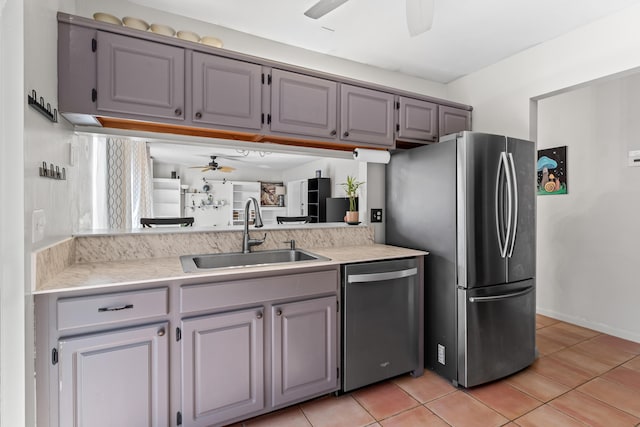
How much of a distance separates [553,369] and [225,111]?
9.94ft

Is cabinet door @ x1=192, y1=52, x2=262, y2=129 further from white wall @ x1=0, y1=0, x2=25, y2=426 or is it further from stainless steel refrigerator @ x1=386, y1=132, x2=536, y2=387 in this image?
stainless steel refrigerator @ x1=386, y1=132, x2=536, y2=387

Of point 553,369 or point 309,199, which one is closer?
point 553,369

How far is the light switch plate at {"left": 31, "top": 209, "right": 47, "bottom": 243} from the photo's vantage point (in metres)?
1.28

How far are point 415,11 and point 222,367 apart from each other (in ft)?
7.23

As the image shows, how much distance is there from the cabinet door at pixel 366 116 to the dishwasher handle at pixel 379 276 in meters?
1.02

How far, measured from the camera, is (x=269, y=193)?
2.60m

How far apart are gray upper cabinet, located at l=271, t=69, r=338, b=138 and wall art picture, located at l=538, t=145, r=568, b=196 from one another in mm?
2665

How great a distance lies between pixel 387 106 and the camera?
258 centimetres

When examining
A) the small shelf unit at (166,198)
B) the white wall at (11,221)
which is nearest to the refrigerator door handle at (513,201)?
the small shelf unit at (166,198)

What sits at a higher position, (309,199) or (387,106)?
(387,106)

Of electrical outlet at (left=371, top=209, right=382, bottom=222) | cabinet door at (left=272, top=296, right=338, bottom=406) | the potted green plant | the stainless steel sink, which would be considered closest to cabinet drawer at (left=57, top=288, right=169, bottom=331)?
the stainless steel sink

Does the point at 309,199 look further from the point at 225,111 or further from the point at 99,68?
the point at 99,68

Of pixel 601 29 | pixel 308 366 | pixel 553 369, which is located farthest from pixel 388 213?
pixel 601 29

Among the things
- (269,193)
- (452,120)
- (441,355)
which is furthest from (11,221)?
(452,120)
